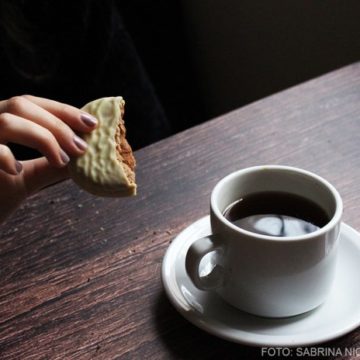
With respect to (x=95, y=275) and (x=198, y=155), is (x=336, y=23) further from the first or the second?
(x=95, y=275)

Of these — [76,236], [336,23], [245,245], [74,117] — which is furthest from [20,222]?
[336,23]

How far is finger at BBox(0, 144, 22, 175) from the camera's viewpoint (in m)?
0.52

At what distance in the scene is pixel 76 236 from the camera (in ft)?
2.17

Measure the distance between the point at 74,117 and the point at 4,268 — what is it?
200 millimetres

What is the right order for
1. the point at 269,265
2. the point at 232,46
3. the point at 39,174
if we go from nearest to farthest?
the point at 269,265 → the point at 39,174 → the point at 232,46

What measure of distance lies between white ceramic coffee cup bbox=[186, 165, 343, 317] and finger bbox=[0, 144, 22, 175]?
17 centimetres

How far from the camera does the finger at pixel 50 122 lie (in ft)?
1.68

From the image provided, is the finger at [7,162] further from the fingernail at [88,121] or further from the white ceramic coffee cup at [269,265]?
the white ceramic coffee cup at [269,265]

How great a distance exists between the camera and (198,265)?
0.50 metres

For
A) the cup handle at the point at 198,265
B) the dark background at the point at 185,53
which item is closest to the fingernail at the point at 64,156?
→ the cup handle at the point at 198,265

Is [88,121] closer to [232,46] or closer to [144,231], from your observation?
[144,231]

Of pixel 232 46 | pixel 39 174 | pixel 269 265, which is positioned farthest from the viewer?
pixel 232 46

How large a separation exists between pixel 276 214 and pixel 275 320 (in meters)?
0.09

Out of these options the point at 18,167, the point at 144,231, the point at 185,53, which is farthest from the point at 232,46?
the point at 18,167
